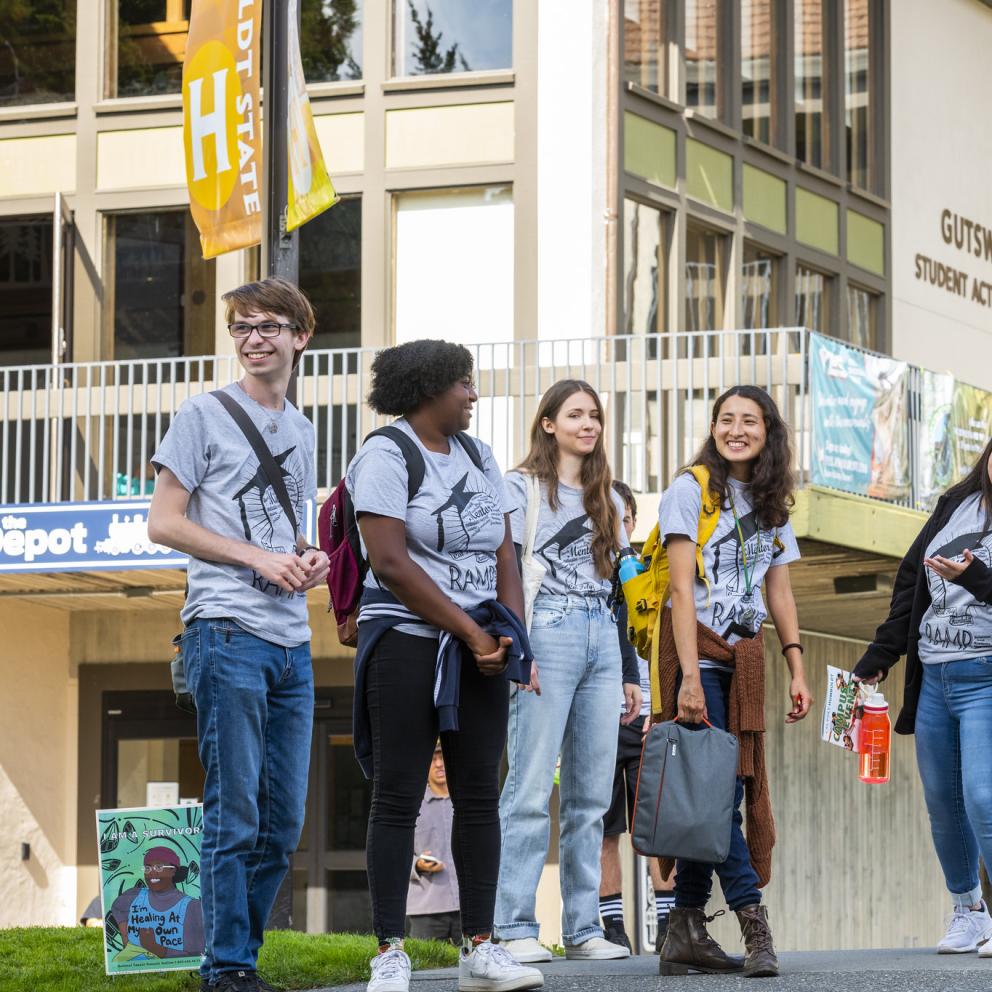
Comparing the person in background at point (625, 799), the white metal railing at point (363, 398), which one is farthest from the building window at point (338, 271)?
the person in background at point (625, 799)

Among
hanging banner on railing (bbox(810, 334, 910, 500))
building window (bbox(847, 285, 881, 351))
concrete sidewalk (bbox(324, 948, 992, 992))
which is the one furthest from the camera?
building window (bbox(847, 285, 881, 351))

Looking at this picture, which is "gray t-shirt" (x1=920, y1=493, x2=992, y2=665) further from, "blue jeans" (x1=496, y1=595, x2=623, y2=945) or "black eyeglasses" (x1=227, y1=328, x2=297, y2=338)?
"black eyeglasses" (x1=227, y1=328, x2=297, y2=338)

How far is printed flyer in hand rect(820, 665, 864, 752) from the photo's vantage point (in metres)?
8.49

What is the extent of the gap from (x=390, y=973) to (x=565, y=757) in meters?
2.04

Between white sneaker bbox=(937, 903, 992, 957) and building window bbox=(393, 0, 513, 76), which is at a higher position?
building window bbox=(393, 0, 513, 76)

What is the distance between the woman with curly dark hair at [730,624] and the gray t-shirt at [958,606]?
582 millimetres

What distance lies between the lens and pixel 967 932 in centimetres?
812

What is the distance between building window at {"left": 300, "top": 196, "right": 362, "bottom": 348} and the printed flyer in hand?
1345 cm

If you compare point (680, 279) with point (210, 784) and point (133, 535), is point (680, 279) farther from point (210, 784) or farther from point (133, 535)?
point (210, 784)

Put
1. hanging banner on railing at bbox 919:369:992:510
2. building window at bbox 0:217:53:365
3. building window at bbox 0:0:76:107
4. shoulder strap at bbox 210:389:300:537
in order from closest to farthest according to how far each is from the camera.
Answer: shoulder strap at bbox 210:389:300:537 < hanging banner on railing at bbox 919:369:992:510 < building window at bbox 0:217:53:365 < building window at bbox 0:0:76:107

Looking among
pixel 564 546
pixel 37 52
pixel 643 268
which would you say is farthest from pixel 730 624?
pixel 37 52

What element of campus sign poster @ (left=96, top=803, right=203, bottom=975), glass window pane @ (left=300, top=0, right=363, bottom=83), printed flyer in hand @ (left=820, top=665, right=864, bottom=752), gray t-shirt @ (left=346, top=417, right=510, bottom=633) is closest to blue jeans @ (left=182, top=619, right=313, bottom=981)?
gray t-shirt @ (left=346, top=417, right=510, bottom=633)

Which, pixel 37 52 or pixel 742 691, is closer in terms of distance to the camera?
pixel 742 691

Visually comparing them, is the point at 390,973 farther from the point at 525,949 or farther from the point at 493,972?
the point at 525,949
